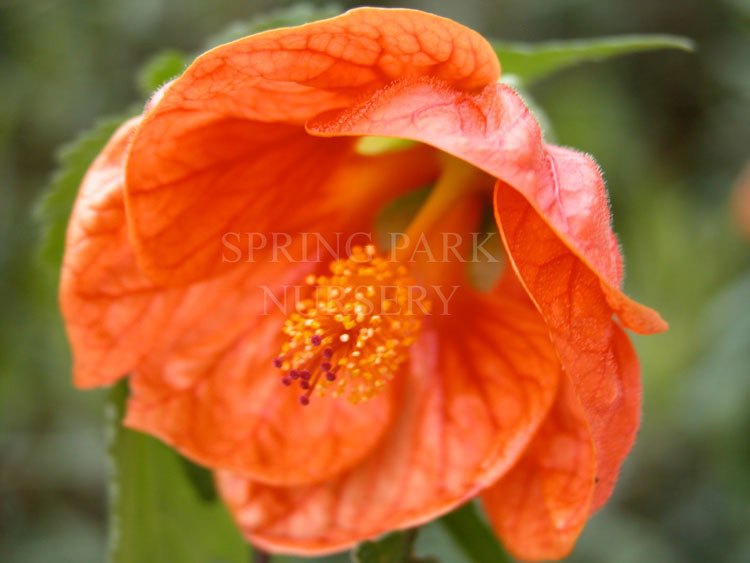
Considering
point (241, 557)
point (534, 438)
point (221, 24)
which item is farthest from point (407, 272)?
point (221, 24)

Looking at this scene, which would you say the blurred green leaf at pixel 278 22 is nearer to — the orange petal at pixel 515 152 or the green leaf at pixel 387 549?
the orange petal at pixel 515 152

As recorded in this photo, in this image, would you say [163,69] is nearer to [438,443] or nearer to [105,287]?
[105,287]

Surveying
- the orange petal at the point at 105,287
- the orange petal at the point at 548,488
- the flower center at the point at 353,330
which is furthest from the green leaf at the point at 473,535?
the orange petal at the point at 105,287

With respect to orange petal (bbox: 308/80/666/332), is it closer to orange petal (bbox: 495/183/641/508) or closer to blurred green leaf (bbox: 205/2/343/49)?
orange petal (bbox: 495/183/641/508)

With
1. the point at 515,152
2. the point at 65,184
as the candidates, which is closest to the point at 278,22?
the point at 65,184

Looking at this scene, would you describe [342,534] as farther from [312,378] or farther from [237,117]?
[237,117]

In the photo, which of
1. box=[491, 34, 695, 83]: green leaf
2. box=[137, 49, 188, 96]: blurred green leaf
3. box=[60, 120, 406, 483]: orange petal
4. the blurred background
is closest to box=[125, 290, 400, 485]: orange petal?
box=[60, 120, 406, 483]: orange petal
